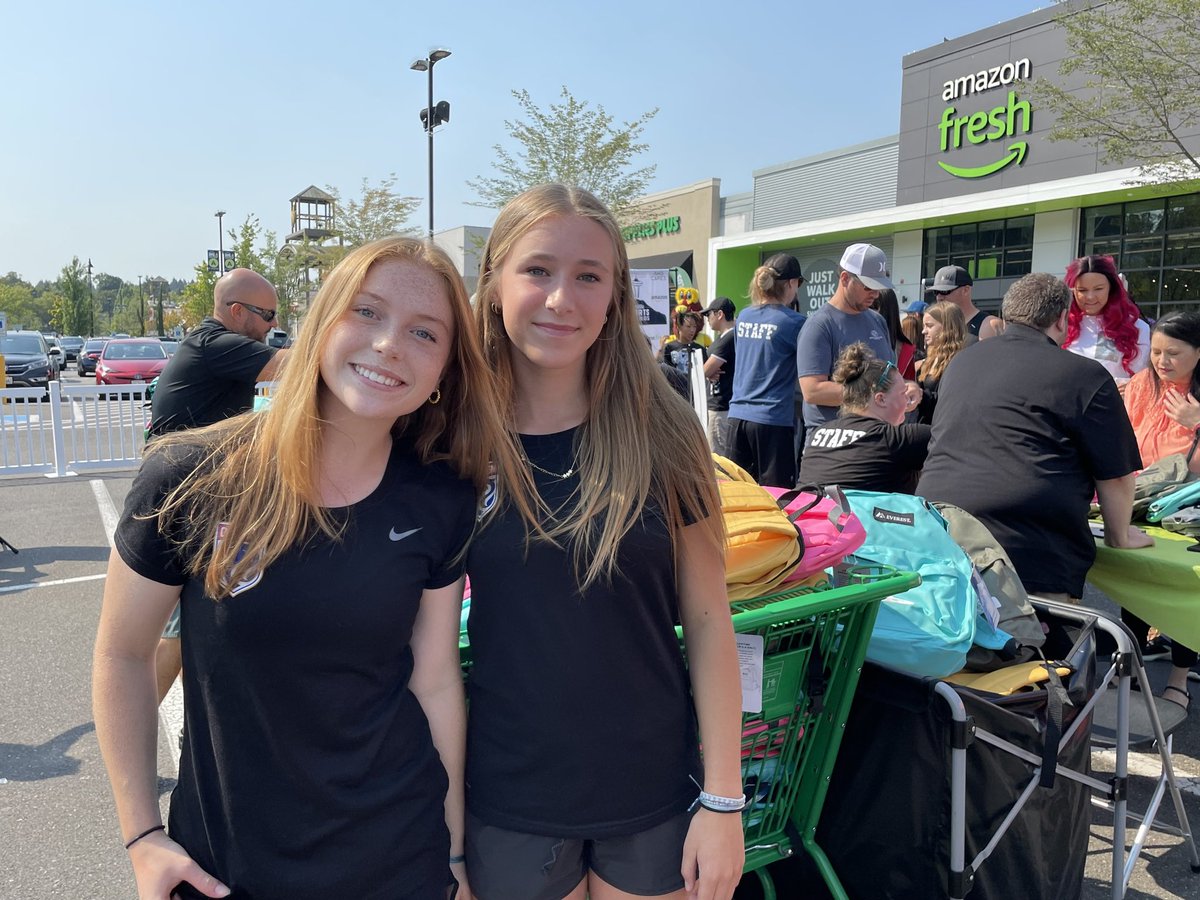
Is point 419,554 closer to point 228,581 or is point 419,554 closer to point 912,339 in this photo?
point 228,581

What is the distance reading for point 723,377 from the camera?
860 cm

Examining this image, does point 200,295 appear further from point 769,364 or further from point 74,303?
point 769,364

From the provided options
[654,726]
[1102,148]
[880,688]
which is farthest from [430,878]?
[1102,148]

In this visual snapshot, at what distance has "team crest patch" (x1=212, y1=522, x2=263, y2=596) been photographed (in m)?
1.48

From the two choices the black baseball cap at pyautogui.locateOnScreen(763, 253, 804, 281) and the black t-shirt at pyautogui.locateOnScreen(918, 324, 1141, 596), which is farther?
the black baseball cap at pyautogui.locateOnScreen(763, 253, 804, 281)

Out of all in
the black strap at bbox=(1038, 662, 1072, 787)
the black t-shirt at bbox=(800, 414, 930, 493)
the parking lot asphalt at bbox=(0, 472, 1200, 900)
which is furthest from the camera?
the black t-shirt at bbox=(800, 414, 930, 493)

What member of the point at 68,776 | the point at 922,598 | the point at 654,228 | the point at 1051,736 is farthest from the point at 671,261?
the point at 1051,736

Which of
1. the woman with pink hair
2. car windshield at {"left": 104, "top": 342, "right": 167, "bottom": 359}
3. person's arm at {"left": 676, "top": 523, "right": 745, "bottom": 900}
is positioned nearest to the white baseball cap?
the woman with pink hair

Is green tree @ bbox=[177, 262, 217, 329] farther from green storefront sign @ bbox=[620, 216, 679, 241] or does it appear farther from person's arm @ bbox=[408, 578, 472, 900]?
person's arm @ bbox=[408, 578, 472, 900]

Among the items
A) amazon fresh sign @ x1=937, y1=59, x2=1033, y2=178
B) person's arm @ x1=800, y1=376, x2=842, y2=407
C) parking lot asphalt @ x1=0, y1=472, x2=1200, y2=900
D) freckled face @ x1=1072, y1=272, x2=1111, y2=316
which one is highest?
amazon fresh sign @ x1=937, y1=59, x2=1033, y2=178

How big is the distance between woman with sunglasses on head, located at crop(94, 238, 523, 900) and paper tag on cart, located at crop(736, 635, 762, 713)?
735 mm

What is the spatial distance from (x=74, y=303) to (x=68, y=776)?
8588 cm

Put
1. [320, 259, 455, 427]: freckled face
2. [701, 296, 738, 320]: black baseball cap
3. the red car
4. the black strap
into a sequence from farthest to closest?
the red car < [701, 296, 738, 320]: black baseball cap < the black strap < [320, 259, 455, 427]: freckled face

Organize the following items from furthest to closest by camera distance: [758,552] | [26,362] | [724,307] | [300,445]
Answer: [26,362] < [724,307] < [758,552] < [300,445]
